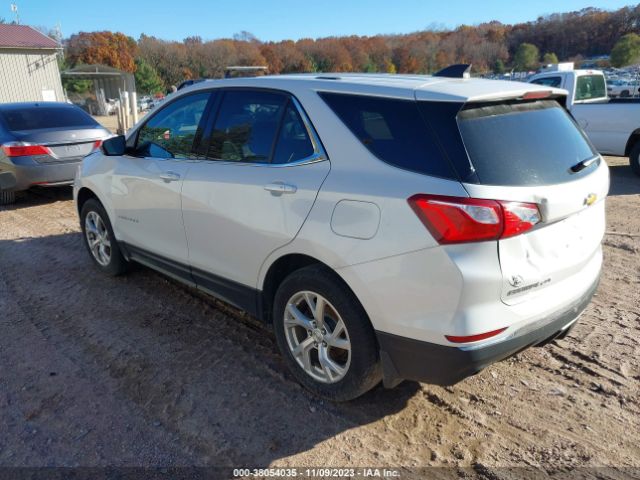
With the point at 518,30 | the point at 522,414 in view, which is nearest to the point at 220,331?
the point at 522,414

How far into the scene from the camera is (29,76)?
26.2 m

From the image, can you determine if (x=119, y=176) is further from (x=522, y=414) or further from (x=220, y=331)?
(x=522, y=414)

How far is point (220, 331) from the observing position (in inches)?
152

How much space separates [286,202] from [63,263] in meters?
3.56

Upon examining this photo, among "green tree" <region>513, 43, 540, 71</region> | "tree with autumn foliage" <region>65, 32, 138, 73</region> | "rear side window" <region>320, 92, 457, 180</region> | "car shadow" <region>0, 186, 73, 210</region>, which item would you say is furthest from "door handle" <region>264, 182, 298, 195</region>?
"tree with autumn foliage" <region>65, 32, 138, 73</region>

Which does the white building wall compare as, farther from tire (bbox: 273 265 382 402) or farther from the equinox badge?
the equinox badge

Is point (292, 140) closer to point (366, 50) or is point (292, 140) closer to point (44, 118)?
point (44, 118)

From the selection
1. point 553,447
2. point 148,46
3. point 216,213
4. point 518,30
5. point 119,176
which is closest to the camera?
point 553,447

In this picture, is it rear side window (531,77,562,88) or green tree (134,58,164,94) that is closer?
rear side window (531,77,562,88)

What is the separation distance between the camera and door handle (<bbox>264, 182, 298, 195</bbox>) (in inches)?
112

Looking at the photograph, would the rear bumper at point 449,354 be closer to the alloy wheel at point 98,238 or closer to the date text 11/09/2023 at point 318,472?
the date text 11/09/2023 at point 318,472

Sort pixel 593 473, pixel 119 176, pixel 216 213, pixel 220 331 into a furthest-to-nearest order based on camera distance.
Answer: pixel 119 176 < pixel 220 331 < pixel 216 213 < pixel 593 473

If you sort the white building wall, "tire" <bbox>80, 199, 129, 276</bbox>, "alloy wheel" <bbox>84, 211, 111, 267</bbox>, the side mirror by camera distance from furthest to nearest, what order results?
the white building wall
"alloy wheel" <bbox>84, 211, 111, 267</bbox>
"tire" <bbox>80, 199, 129, 276</bbox>
the side mirror

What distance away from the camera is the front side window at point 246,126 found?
3.16 meters
